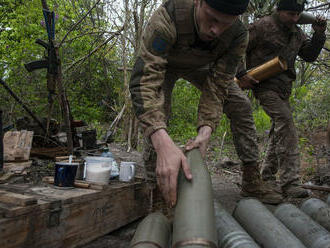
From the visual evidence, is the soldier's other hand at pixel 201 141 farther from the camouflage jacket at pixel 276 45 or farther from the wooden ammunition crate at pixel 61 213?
the camouflage jacket at pixel 276 45

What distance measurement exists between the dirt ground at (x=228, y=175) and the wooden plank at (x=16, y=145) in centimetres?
142

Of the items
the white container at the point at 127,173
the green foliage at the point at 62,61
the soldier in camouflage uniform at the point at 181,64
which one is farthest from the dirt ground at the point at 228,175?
the green foliage at the point at 62,61

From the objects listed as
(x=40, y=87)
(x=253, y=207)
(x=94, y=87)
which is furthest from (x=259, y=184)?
(x=94, y=87)

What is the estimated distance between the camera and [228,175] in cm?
508

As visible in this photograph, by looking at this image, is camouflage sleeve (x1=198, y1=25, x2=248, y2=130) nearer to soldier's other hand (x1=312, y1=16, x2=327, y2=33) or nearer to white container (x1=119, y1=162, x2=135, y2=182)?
white container (x1=119, y1=162, x2=135, y2=182)

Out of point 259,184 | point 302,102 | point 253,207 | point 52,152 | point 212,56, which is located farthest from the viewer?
point 302,102

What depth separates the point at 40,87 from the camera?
21.1ft

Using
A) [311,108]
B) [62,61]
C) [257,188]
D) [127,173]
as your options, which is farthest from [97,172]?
[311,108]

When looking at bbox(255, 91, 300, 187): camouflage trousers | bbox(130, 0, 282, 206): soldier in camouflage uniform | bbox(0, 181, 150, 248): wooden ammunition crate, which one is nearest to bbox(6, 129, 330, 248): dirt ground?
bbox(0, 181, 150, 248): wooden ammunition crate

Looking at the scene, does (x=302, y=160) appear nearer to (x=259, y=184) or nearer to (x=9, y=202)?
(x=259, y=184)

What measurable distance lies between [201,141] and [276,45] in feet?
7.54

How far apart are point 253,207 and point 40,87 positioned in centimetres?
535

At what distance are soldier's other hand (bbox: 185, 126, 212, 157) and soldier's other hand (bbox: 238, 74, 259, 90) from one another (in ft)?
5.58

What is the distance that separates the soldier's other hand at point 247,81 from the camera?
12.8ft
